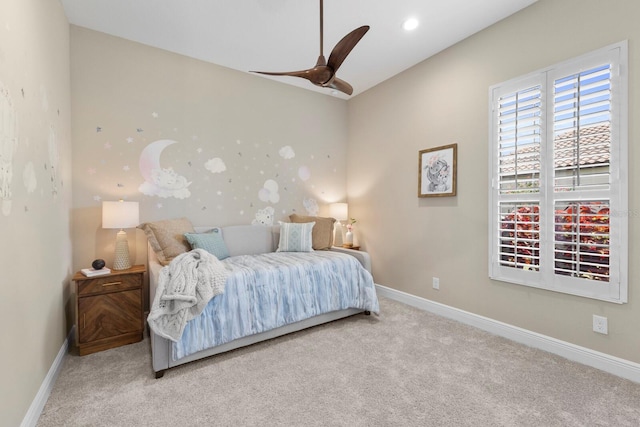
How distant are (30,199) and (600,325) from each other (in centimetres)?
377

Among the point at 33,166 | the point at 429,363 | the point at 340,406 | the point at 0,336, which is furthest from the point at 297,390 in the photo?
the point at 33,166

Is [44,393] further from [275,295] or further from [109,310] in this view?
[275,295]

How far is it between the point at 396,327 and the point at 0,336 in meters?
2.74

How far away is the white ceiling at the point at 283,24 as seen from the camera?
2.56m

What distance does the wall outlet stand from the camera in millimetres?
2178

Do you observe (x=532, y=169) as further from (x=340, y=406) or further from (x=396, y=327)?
(x=340, y=406)

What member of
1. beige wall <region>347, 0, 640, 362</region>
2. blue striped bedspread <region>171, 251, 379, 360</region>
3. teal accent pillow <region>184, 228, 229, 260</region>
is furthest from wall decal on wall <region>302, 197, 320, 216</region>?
teal accent pillow <region>184, 228, 229, 260</region>

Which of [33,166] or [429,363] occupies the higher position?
[33,166]

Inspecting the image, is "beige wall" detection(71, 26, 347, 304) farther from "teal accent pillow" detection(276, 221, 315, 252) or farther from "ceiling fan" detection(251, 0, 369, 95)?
"ceiling fan" detection(251, 0, 369, 95)

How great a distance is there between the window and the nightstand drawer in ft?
10.5

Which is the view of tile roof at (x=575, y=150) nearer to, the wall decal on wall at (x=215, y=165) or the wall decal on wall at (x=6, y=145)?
the wall decal on wall at (x=215, y=165)

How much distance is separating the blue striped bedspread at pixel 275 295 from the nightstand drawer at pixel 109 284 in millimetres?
764

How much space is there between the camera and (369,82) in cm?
409

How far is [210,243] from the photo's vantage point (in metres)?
3.08
